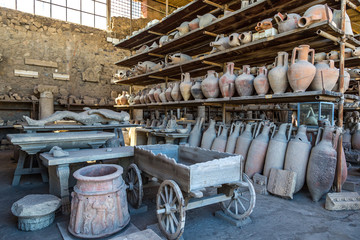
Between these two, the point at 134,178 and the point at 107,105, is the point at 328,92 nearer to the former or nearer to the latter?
the point at 134,178

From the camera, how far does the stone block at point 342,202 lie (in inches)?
90.5

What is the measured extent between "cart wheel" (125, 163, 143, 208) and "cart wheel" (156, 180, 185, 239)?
1.38ft

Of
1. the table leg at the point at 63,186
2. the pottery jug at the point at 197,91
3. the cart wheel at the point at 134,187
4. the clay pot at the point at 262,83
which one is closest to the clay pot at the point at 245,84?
the clay pot at the point at 262,83

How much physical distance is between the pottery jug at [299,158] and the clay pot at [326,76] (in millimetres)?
635

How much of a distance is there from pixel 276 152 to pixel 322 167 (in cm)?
49

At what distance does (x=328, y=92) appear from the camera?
2.50m

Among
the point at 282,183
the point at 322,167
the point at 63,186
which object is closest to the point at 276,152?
the point at 282,183

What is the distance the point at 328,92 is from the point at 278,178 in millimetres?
1116

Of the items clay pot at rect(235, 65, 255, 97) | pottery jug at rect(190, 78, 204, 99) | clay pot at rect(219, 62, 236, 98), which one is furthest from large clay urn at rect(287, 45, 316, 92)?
pottery jug at rect(190, 78, 204, 99)

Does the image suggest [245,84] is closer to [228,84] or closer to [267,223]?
[228,84]

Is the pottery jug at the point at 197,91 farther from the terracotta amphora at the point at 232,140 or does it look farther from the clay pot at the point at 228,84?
the terracotta amphora at the point at 232,140

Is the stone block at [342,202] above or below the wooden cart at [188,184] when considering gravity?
below

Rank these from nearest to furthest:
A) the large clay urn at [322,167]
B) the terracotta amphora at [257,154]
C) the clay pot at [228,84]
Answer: the large clay urn at [322,167] → the terracotta amphora at [257,154] → the clay pot at [228,84]

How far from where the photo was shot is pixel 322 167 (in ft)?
8.06
